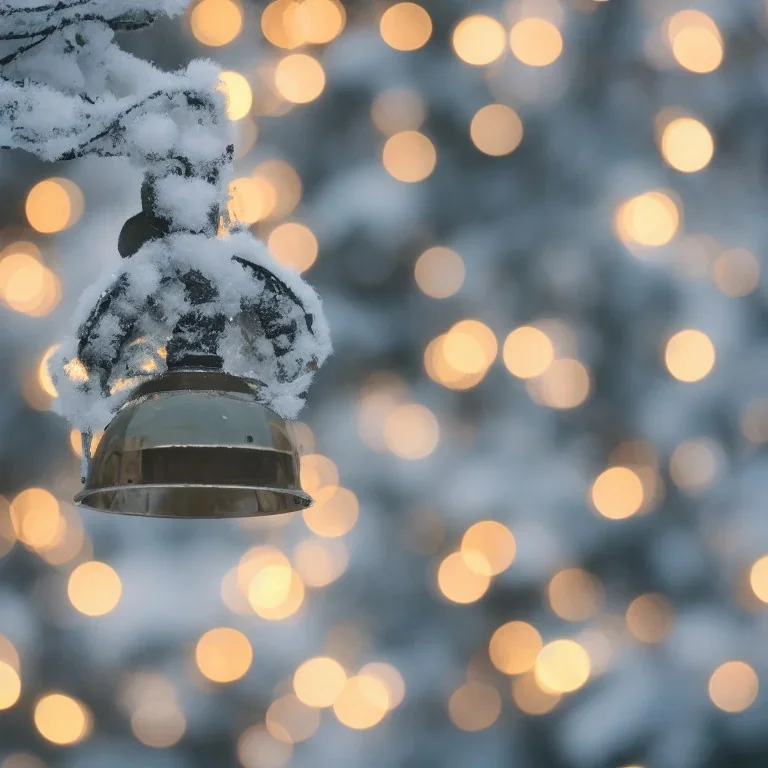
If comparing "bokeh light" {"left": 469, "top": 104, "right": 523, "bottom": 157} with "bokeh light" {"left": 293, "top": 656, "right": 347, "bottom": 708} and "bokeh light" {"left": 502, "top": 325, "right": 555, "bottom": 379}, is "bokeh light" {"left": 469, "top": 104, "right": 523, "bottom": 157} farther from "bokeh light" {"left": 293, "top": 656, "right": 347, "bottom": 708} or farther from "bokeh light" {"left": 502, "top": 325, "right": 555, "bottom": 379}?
"bokeh light" {"left": 293, "top": 656, "right": 347, "bottom": 708}

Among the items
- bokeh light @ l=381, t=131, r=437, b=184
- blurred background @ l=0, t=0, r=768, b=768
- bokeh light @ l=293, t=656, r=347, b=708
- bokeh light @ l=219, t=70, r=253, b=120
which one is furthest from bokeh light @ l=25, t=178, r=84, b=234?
bokeh light @ l=293, t=656, r=347, b=708

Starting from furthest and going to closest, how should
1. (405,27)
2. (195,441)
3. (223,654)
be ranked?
(405,27), (223,654), (195,441)

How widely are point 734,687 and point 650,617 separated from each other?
12 centimetres

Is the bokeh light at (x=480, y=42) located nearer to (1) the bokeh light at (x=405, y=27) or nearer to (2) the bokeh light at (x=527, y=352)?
(1) the bokeh light at (x=405, y=27)

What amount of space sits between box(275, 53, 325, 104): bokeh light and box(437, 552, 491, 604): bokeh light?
0.60 m

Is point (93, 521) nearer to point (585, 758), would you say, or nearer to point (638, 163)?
point (585, 758)

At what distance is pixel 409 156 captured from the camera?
49.7 inches

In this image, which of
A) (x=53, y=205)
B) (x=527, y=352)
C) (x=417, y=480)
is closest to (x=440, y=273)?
(x=527, y=352)

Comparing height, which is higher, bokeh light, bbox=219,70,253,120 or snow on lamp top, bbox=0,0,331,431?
bokeh light, bbox=219,70,253,120

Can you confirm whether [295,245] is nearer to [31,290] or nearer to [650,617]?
[31,290]

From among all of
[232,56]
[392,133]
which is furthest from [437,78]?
[232,56]

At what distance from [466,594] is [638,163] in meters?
0.59

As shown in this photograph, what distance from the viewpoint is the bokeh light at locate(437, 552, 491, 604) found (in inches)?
47.1

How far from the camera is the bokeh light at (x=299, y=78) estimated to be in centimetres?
124
